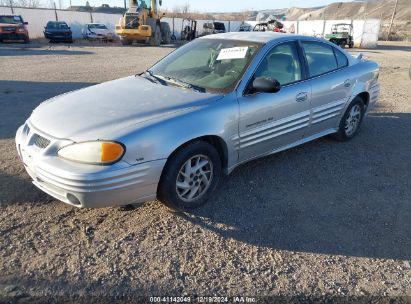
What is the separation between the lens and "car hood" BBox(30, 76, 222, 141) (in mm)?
2926

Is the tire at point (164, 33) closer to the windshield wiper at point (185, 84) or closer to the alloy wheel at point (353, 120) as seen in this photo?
the alloy wheel at point (353, 120)

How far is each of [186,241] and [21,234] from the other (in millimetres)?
1364

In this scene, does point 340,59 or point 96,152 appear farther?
point 340,59

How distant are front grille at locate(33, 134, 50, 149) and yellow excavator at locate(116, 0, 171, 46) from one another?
2175 cm

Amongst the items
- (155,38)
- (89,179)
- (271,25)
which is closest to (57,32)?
(155,38)

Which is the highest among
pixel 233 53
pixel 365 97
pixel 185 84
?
pixel 233 53

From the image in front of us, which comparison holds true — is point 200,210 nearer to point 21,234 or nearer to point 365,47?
point 21,234

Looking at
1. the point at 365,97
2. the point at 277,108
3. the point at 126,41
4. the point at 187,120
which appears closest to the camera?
the point at 187,120

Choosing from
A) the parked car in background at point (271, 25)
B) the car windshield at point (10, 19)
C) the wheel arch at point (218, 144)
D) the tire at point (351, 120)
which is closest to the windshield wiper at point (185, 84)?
the wheel arch at point (218, 144)

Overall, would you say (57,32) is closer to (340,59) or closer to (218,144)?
(340,59)

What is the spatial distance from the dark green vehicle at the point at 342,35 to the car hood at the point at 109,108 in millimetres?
26792

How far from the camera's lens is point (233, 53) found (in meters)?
3.94

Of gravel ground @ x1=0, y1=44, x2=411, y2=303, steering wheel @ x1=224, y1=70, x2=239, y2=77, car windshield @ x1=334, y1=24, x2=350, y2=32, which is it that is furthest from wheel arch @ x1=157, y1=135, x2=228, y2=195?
car windshield @ x1=334, y1=24, x2=350, y2=32

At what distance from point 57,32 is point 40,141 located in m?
24.9
